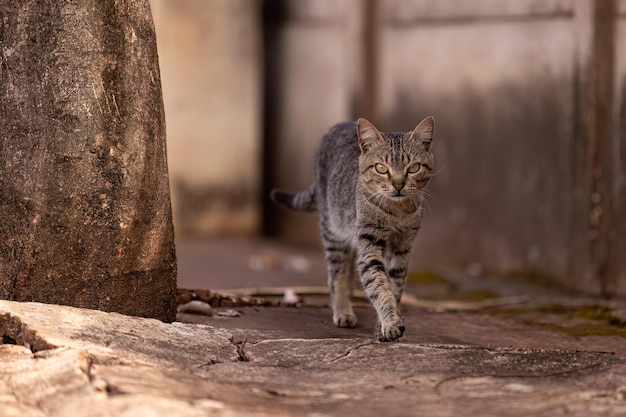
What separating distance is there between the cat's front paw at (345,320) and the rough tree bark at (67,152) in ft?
4.74

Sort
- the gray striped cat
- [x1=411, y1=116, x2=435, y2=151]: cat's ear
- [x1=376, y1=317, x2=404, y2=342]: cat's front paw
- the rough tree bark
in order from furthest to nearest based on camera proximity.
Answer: [x1=411, y1=116, x2=435, y2=151]: cat's ear, the gray striped cat, [x1=376, y1=317, x2=404, y2=342]: cat's front paw, the rough tree bark

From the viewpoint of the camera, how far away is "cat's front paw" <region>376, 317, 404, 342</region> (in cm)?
478

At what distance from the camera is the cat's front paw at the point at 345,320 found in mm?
5594

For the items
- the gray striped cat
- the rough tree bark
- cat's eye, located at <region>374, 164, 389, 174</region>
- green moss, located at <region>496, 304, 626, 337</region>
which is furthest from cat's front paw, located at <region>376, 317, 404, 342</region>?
green moss, located at <region>496, 304, 626, 337</region>

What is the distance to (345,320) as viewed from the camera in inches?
221

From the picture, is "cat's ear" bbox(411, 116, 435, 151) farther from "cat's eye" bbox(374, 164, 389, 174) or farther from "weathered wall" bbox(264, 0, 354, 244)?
"weathered wall" bbox(264, 0, 354, 244)

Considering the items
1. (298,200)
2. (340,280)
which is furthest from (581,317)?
(298,200)

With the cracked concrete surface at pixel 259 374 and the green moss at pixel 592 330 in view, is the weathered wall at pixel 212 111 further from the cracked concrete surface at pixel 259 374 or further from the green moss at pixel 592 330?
the cracked concrete surface at pixel 259 374

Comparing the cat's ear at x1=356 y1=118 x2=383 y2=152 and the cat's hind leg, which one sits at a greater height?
the cat's ear at x1=356 y1=118 x2=383 y2=152

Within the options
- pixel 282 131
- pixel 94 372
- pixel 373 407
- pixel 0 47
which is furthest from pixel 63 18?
pixel 282 131

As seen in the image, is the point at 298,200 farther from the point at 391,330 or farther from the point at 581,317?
the point at 581,317

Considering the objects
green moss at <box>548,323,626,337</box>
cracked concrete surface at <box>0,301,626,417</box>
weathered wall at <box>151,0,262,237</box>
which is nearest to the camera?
cracked concrete surface at <box>0,301,626,417</box>

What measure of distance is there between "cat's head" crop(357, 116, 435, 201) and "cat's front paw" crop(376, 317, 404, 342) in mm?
663

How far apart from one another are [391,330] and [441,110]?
4154 millimetres
